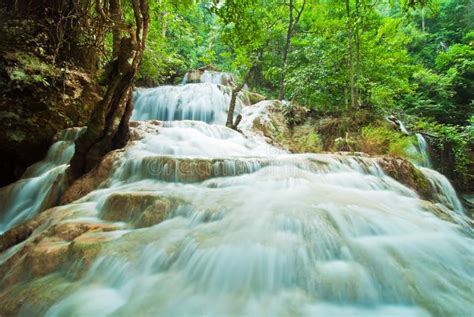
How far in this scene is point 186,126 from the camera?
714 cm

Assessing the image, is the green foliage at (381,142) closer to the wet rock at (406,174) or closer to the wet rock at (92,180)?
the wet rock at (406,174)

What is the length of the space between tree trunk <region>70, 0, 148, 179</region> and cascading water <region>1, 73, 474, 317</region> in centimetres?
121

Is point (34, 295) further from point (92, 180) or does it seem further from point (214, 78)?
point (214, 78)

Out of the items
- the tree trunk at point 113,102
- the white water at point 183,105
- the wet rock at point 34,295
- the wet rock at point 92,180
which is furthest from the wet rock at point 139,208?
the white water at point 183,105

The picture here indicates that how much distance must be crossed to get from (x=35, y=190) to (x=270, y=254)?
4.37 meters

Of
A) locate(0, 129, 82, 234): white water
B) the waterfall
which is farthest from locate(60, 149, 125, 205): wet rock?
the waterfall

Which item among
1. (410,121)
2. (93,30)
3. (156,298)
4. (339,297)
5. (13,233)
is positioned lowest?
(13,233)

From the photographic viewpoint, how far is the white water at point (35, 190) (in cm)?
442

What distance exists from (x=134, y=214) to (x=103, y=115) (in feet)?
7.64

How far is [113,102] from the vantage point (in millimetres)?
4715

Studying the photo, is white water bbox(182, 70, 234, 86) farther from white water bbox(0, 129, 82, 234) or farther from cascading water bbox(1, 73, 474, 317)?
cascading water bbox(1, 73, 474, 317)

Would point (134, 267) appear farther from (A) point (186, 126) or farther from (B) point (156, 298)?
(A) point (186, 126)

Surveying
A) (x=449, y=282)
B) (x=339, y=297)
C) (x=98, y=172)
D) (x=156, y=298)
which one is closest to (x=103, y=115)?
(x=98, y=172)

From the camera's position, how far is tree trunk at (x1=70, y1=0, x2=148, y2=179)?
4.48m
